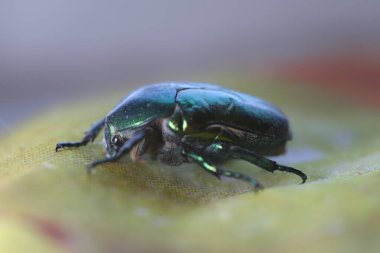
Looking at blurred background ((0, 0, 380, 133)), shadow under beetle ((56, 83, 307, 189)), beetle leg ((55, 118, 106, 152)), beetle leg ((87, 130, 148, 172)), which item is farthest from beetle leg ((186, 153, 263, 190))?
blurred background ((0, 0, 380, 133))

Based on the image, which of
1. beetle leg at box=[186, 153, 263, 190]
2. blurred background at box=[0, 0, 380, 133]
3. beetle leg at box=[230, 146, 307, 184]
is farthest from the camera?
blurred background at box=[0, 0, 380, 133]

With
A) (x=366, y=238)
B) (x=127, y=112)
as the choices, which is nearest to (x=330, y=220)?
(x=366, y=238)

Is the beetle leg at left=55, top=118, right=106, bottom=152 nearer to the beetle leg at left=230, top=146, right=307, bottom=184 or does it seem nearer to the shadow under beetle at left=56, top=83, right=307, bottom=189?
the shadow under beetle at left=56, top=83, right=307, bottom=189

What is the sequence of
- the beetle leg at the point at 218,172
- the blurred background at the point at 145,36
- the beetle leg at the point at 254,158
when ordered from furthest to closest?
the blurred background at the point at 145,36, the beetle leg at the point at 254,158, the beetle leg at the point at 218,172

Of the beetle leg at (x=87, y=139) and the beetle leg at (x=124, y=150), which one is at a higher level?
the beetle leg at (x=124, y=150)

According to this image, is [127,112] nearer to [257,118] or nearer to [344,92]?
[257,118]

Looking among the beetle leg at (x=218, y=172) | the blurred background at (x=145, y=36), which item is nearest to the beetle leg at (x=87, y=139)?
the beetle leg at (x=218, y=172)

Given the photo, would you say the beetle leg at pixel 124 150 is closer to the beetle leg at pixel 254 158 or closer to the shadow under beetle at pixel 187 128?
the shadow under beetle at pixel 187 128
